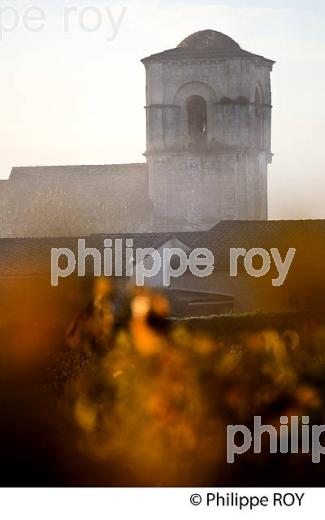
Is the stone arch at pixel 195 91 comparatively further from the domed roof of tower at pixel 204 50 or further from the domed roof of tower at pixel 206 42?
the domed roof of tower at pixel 206 42

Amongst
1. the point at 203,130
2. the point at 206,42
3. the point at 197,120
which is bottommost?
the point at 203,130

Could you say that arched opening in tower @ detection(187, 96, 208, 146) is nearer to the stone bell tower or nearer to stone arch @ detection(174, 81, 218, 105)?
the stone bell tower

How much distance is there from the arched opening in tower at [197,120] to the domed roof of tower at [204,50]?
182cm

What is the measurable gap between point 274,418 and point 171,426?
71.6 inches

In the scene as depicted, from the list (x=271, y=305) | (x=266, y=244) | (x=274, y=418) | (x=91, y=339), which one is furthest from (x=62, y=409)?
(x=266, y=244)

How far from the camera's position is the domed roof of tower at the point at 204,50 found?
64.1 m

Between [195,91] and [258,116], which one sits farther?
[258,116]

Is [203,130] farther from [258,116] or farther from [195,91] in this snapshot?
[258,116]

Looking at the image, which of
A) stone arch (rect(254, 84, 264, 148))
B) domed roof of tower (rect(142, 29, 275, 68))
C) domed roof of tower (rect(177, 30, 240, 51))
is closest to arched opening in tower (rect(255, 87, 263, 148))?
stone arch (rect(254, 84, 264, 148))

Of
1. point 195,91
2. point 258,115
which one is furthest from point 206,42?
point 258,115

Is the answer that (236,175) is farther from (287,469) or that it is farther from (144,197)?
(287,469)

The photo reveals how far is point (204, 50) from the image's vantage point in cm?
6431

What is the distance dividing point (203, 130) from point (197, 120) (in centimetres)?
64

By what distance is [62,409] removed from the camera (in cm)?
2497
